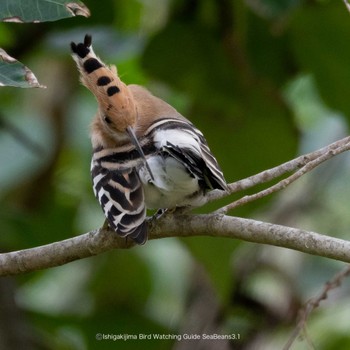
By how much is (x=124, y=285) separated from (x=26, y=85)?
2.07 metres

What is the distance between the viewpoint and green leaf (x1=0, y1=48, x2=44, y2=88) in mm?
2303

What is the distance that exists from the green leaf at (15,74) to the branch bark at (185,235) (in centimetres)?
41

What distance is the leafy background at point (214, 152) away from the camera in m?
3.79

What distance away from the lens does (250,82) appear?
3.96m

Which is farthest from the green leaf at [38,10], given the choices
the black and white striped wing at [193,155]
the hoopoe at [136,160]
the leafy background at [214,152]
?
the leafy background at [214,152]

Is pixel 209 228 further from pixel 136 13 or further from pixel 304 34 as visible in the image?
pixel 136 13

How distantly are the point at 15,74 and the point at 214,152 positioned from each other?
1.56m

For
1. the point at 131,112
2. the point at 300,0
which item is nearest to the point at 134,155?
the point at 131,112

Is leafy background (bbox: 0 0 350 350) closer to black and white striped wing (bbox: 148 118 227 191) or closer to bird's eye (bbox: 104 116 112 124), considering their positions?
bird's eye (bbox: 104 116 112 124)

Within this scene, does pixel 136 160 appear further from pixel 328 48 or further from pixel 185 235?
pixel 328 48

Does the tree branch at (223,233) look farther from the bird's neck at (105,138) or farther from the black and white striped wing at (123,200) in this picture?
the bird's neck at (105,138)

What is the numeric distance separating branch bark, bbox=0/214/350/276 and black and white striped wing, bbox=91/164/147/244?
49 millimetres

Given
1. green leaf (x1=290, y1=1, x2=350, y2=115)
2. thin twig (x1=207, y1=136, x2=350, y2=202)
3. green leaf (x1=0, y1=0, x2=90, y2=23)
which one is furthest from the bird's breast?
green leaf (x1=290, y1=1, x2=350, y2=115)

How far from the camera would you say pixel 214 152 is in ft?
12.5
